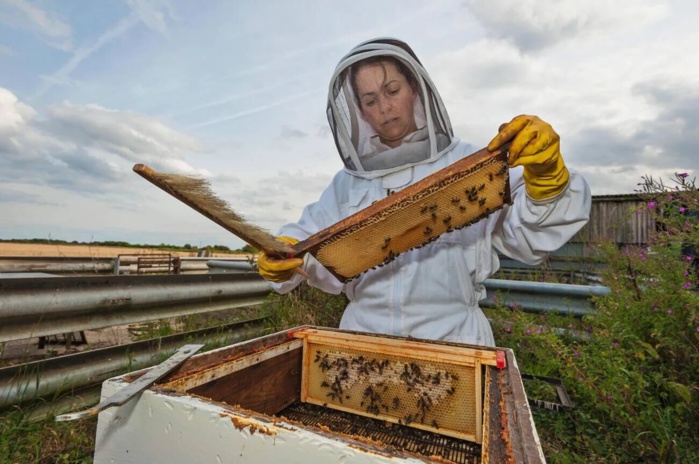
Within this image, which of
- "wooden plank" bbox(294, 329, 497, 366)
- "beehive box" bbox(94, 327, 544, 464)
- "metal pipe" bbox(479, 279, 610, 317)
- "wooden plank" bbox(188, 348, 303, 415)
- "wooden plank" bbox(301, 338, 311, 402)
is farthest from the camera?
"metal pipe" bbox(479, 279, 610, 317)

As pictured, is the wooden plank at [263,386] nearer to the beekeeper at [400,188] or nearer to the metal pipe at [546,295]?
the beekeeper at [400,188]

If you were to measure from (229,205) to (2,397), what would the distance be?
6.22 ft

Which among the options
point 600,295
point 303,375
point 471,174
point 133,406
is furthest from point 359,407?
point 600,295

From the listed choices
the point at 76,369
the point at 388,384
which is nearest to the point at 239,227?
the point at 388,384

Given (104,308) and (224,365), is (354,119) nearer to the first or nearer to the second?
(224,365)

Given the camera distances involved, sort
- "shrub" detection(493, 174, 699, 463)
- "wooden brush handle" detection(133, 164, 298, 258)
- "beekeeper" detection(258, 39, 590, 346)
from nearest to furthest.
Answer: "wooden brush handle" detection(133, 164, 298, 258)
"beekeeper" detection(258, 39, 590, 346)
"shrub" detection(493, 174, 699, 463)

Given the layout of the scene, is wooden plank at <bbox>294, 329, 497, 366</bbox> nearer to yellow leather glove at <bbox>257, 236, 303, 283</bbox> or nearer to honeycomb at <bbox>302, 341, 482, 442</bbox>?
honeycomb at <bbox>302, 341, 482, 442</bbox>

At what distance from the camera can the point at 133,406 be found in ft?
3.38

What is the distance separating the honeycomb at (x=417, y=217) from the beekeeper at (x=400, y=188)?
0.54ft

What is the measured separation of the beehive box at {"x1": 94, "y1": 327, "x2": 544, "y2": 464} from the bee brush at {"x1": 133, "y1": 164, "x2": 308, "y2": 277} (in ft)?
1.53

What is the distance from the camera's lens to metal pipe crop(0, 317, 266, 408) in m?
2.10

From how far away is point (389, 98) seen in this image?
86.0 inches

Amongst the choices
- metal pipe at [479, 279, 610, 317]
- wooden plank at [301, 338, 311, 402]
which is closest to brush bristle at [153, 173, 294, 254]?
wooden plank at [301, 338, 311, 402]

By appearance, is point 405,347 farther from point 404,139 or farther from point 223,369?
point 404,139
